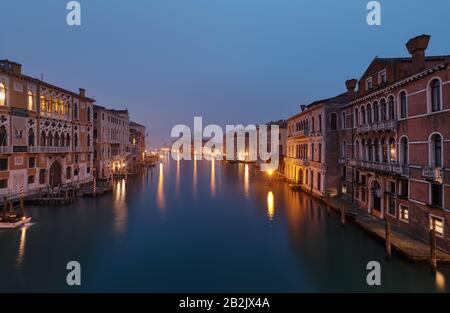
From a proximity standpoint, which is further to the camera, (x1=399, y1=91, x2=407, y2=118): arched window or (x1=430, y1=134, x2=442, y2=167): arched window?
(x1=399, y1=91, x2=407, y2=118): arched window

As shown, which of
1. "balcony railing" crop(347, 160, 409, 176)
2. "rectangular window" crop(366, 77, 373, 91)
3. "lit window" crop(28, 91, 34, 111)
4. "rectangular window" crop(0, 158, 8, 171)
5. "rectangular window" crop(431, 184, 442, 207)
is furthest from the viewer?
"lit window" crop(28, 91, 34, 111)

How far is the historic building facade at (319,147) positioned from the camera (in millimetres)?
27391

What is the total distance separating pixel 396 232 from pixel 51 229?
21.3 meters

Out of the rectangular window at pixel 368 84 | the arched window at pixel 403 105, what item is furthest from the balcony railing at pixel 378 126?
the rectangular window at pixel 368 84

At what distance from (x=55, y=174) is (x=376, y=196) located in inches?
1257

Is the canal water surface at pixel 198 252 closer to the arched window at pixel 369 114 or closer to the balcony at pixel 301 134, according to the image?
the arched window at pixel 369 114

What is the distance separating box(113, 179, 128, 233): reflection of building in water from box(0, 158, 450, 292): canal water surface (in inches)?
5.5

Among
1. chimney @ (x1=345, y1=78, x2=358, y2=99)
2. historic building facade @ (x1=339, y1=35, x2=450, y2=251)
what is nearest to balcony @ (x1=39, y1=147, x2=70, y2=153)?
historic building facade @ (x1=339, y1=35, x2=450, y2=251)

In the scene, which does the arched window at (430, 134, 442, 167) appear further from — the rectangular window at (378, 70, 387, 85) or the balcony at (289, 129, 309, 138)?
the balcony at (289, 129, 309, 138)

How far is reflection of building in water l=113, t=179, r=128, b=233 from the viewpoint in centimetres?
2002

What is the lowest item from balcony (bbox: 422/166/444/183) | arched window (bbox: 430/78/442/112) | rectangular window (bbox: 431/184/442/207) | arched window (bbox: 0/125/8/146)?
rectangular window (bbox: 431/184/442/207)

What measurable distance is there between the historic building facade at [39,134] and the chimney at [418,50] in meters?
29.4
